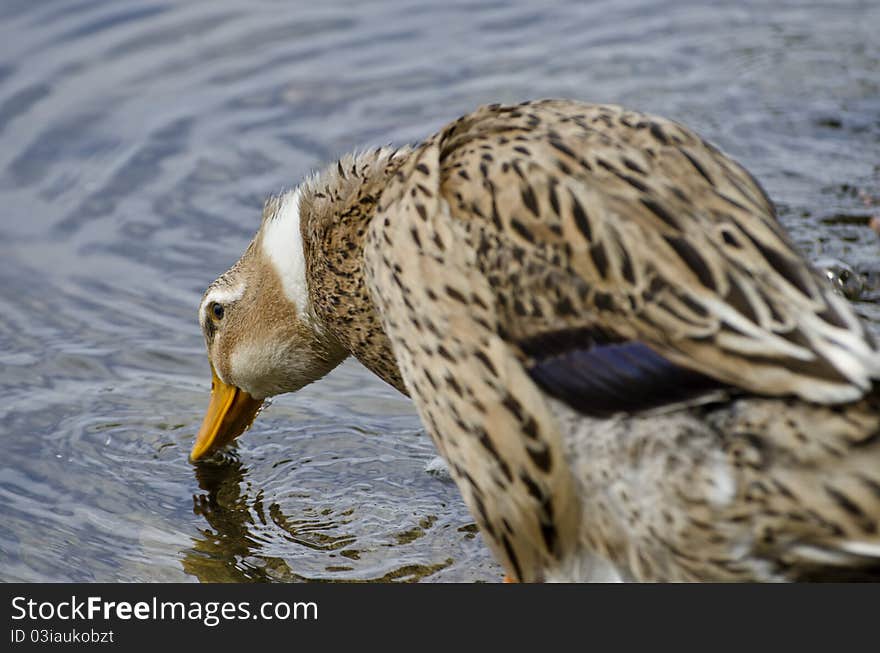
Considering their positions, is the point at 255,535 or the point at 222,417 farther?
the point at 222,417

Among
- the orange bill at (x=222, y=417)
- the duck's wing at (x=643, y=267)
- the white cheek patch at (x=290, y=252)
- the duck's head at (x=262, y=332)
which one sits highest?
the duck's wing at (x=643, y=267)

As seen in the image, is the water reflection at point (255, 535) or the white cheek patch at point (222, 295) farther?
the white cheek patch at point (222, 295)

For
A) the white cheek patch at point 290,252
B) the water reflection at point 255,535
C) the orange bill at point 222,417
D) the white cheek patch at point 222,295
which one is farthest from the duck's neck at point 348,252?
the orange bill at point 222,417

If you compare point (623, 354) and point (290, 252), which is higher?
point (623, 354)

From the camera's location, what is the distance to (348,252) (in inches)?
249

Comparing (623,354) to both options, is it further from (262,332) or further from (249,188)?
(249,188)

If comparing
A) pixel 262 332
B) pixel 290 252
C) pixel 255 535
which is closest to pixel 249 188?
pixel 262 332

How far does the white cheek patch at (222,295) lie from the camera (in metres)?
7.30

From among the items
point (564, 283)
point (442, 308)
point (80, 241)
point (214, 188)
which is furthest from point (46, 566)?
point (214, 188)

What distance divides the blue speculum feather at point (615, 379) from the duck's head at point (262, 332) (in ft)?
7.45

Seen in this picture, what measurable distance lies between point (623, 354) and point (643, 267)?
31cm

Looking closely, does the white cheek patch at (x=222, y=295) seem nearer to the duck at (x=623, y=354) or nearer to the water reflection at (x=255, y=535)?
the water reflection at (x=255, y=535)

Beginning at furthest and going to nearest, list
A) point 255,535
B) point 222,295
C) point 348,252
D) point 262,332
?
point 222,295, point 262,332, point 255,535, point 348,252

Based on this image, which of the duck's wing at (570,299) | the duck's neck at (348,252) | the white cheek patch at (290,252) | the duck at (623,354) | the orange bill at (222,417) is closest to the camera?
the duck at (623,354)
